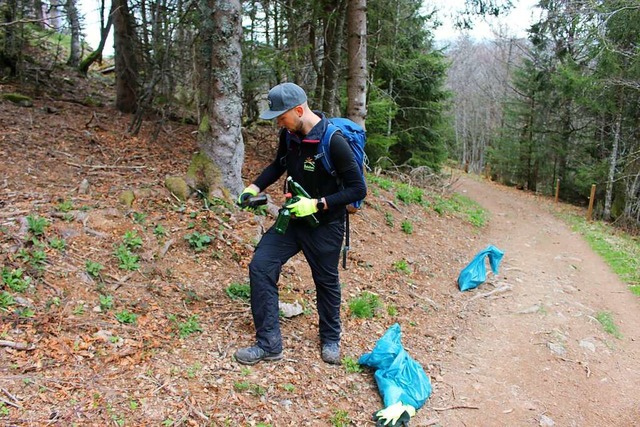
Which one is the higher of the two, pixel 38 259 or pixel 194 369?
pixel 38 259

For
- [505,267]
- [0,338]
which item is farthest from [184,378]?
[505,267]

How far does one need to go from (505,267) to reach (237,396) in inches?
261

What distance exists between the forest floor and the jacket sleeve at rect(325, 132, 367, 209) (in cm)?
151

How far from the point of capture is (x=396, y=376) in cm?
396

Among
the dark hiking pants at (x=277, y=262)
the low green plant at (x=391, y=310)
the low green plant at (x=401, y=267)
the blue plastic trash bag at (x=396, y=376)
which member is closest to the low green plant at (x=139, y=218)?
the dark hiking pants at (x=277, y=262)

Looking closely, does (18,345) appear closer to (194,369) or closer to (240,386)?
Result: (194,369)

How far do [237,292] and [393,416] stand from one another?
198 cm

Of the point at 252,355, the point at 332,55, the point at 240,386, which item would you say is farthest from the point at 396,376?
the point at 332,55

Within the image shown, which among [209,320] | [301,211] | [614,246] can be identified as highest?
[301,211]

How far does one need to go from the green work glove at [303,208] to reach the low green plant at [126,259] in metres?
1.97

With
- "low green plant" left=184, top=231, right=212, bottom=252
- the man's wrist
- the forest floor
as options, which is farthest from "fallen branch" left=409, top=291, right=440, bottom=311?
the man's wrist

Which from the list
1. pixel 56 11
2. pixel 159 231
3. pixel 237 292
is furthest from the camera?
pixel 56 11

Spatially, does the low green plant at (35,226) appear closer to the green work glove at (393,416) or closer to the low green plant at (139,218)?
the low green plant at (139,218)

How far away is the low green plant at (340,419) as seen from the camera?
11.5 ft
